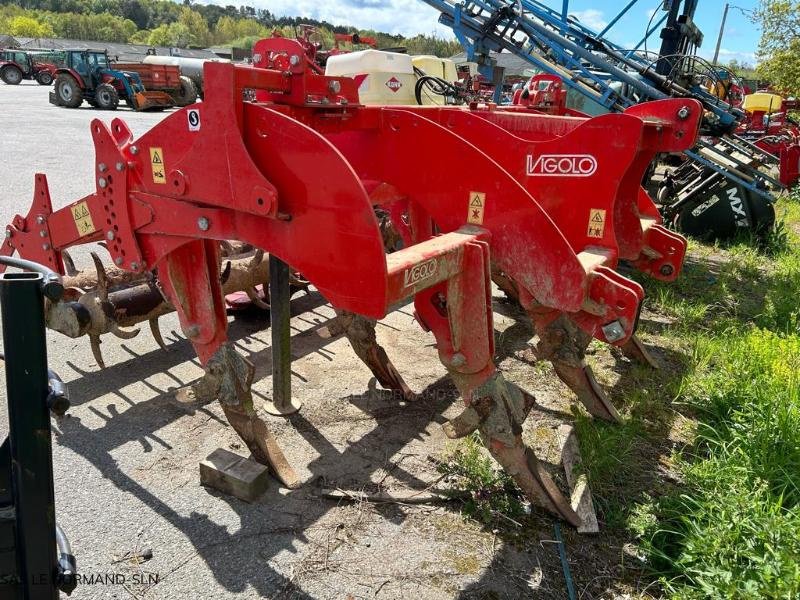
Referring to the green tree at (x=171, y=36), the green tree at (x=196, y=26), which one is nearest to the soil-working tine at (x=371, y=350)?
the green tree at (x=171, y=36)

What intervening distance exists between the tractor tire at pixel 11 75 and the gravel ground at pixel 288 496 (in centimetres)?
3371

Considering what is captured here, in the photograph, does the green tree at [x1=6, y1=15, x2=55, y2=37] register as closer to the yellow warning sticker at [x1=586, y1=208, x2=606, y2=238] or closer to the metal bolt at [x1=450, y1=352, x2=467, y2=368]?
the yellow warning sticker at [x1=586, y1=208, x2=606, y2=238]

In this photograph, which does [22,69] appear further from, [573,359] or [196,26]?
[196,26]

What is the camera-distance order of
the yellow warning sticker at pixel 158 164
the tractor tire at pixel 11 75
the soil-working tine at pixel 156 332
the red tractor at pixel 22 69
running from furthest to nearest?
the red tractor at pixel 22 69 → the tractor tire at pixel 11 75 → the soil-working tine at pixel 156 332 → the yellow warning sticker at pixel 158 164

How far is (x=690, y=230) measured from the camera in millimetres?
7957

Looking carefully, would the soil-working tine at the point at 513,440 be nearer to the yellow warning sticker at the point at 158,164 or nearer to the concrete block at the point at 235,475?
the concrete block at the point at 235,475

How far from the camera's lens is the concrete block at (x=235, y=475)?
2.73 metres

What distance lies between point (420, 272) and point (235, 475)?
1.31 meters

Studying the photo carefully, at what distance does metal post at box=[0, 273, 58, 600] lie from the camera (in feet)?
3.78

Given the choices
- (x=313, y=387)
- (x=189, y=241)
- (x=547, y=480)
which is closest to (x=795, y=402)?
(x=547, y=480)

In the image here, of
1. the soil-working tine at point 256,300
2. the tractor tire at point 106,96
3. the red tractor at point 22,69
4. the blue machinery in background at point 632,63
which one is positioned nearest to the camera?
the soil-working tine at point 256,300

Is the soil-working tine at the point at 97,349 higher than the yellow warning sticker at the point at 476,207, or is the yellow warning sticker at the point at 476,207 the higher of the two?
the yellow warning sticker at the point at 476,207

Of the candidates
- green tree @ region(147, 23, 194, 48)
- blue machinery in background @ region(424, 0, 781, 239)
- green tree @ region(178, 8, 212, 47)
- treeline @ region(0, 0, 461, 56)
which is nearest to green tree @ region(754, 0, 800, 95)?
blue machinery in background @ region(424, 0, 781, 239)

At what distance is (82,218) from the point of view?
296 cm
